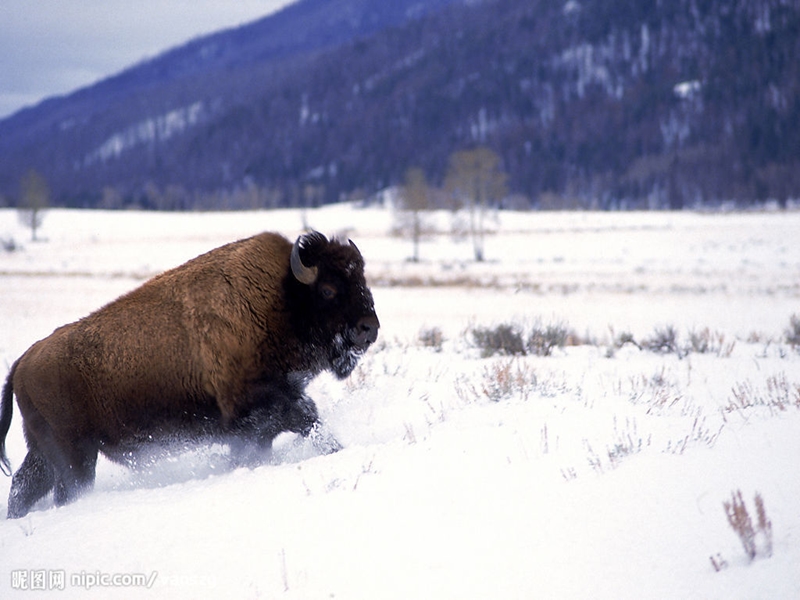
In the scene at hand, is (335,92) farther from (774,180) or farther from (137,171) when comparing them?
(774,180)

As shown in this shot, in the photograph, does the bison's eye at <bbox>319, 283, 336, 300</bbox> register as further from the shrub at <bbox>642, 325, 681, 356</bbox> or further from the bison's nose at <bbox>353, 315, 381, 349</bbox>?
the shrub at <bbox>642, 325, 681, 356</bbox>

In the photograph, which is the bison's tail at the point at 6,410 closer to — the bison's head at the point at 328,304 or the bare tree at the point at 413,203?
the bison's head at the point at 328,304

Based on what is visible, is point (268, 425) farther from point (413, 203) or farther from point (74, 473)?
point (413, 203)

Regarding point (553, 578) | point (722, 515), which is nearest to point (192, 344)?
point (553, 578)

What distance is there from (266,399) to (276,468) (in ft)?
1.71

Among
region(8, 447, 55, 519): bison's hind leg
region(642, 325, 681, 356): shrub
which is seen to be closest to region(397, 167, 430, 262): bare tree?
region(642, 325, 681, 356): shrub

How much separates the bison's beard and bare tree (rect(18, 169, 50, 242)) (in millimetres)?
58537

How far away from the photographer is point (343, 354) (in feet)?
15.4

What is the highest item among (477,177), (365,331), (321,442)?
(477,177)

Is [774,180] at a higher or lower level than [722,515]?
higher

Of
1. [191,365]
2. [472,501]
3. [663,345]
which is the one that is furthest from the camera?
[663,345]

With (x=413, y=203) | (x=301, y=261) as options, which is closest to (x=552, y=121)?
(x=413, y=203)

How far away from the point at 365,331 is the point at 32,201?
62.1 meters

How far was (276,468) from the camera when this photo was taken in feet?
13.4
